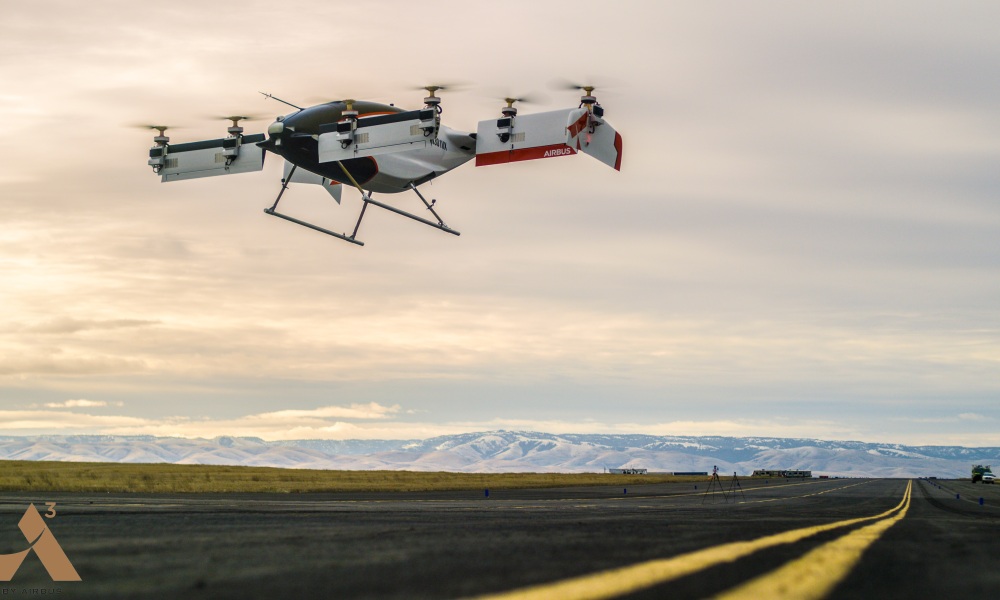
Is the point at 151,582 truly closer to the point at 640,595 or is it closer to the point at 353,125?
the point at 640,595

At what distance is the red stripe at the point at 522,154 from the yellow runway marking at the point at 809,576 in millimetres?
23968

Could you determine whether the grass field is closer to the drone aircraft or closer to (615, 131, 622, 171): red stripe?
the drone aircraft

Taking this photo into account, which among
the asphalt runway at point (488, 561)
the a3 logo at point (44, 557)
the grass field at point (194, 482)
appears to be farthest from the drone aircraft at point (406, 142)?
the a3 logo at point (44, 557)

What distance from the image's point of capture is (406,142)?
126ft

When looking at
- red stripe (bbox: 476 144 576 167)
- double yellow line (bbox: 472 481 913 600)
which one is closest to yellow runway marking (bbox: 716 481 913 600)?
double yellow line (bbox: 472 481 913 600)

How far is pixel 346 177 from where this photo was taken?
41156 mm

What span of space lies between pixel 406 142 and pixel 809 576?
30670 millimetres

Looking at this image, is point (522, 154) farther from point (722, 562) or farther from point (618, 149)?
point (722, 562)

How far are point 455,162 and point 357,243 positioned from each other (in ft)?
18.6

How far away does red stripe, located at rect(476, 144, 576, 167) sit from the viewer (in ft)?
120

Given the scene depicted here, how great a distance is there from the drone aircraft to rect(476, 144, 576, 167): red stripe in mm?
39

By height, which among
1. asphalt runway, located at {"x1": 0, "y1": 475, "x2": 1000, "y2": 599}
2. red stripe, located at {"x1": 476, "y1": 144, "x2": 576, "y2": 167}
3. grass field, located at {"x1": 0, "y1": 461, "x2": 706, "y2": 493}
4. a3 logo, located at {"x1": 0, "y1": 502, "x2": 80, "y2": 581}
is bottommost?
grass field, located at {"x1": 0, "y1": 461, "x2": 706, "y2": 493}

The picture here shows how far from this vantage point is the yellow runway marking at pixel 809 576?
8750 millimetres

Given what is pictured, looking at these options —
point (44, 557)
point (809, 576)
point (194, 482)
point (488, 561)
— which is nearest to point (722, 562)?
point (809, 576)
